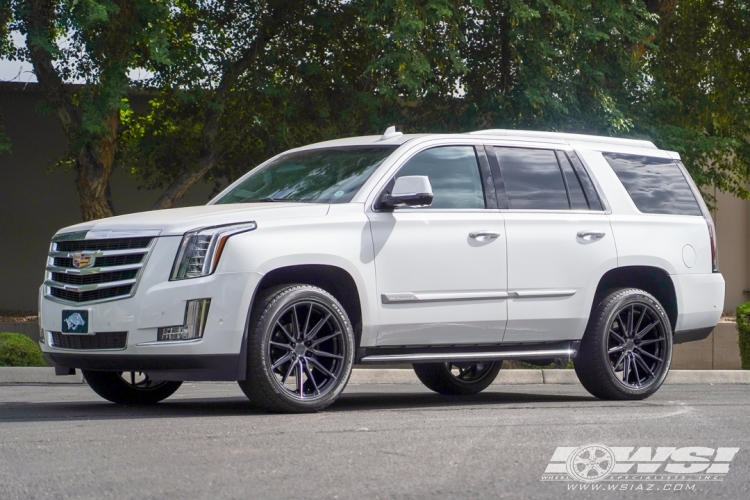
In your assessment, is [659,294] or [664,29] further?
[664,29]

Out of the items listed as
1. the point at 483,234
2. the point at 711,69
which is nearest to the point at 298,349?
the point at 483,234

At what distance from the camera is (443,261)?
8.37 meters

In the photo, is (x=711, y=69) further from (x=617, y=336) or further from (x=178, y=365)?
(x=178, y=365)

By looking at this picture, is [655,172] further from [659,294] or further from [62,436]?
[62,436]

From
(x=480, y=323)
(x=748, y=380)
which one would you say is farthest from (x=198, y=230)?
(x=748, y=380)

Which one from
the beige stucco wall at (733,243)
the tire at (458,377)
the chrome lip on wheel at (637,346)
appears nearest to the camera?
the chrome lip on wheel at (637,346)

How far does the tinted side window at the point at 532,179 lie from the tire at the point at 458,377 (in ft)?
6.33

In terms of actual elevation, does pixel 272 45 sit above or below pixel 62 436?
above

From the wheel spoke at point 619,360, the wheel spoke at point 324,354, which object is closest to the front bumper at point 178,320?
the wheel spoke at point 324,354

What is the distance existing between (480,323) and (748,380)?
592cm

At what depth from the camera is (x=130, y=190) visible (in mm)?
22484

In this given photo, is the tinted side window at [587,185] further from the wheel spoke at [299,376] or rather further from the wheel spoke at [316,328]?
the wheel spoke at [299,376]

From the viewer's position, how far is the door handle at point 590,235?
9133 mm

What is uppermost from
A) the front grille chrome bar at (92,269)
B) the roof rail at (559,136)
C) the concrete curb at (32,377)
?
the roof rail at (559,136)
